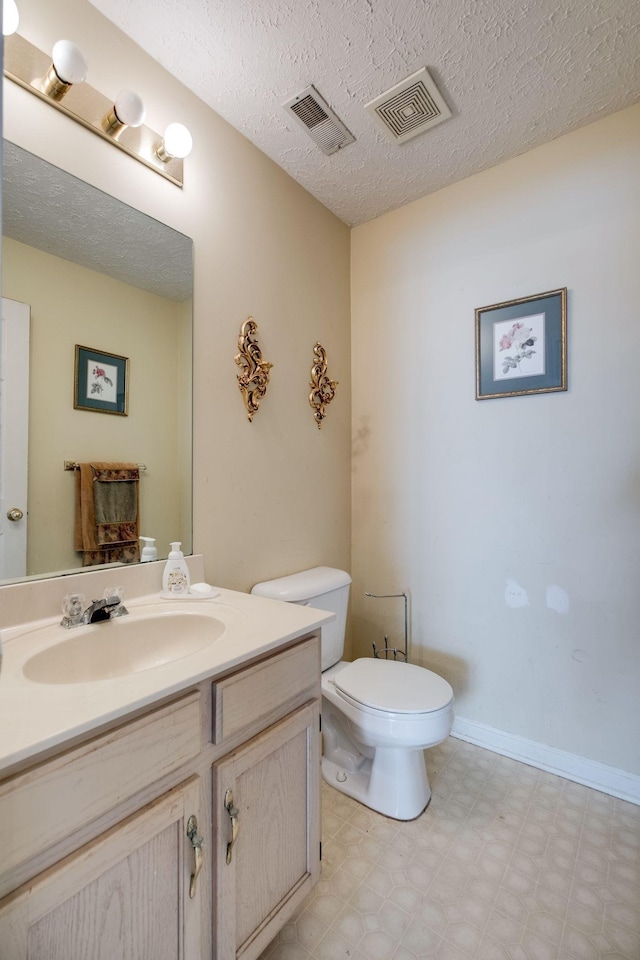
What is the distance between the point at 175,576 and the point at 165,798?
24.5 inches

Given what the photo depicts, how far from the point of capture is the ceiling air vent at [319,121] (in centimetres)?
148

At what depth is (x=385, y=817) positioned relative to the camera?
1.49 metres

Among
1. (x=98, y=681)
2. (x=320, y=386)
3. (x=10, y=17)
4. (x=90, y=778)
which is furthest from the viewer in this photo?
(x=320, y=386)

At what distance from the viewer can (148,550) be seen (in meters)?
1.30

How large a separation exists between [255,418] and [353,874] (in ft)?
4.95

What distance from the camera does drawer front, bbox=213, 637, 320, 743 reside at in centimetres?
85

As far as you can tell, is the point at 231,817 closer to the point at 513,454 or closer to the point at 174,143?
the point at 513,454

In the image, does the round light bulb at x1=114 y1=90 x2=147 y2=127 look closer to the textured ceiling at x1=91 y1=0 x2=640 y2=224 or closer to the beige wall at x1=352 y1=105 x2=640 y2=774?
the textured ceiling at x1=91 y1=0 x2=640 y2=224

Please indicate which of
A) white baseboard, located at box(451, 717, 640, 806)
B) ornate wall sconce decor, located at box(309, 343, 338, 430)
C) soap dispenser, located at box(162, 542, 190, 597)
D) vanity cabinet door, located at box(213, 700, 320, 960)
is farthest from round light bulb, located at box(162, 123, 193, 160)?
white baseboard, located at box(451, 717, 640, 806)

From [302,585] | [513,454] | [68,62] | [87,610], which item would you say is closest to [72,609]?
[87,610]

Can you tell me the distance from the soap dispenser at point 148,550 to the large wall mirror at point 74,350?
24mm

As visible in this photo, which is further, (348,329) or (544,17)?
(348,329)

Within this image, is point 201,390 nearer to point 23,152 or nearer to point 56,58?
point 23,152

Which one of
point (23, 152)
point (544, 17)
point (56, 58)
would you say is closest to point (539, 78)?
point (544, 17)
